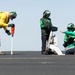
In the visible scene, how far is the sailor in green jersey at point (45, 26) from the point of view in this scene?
58.5 ft

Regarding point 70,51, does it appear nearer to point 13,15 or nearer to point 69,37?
point 69,37

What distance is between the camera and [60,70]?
31.2ft

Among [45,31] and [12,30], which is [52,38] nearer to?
[45,31]

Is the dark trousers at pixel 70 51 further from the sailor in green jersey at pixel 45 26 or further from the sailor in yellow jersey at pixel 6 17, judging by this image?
the sailor in yellow jersey at pixel 6 17

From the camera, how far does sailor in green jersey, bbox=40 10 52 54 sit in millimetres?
17844

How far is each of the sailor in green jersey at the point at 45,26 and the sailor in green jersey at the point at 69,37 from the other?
77cm

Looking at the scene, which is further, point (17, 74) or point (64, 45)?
point (64, 45)

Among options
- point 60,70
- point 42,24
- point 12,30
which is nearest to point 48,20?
point 42,24

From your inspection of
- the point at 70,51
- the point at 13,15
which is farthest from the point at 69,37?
the point at 13,15

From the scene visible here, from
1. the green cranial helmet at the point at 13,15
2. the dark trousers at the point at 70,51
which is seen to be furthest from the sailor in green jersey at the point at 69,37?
the green cranial helmet at the point at 13,15

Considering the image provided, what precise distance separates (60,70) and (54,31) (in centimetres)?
882

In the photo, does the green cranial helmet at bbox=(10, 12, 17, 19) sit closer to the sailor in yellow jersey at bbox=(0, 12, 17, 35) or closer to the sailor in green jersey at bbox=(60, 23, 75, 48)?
the sailor in yellow jersey at bbox=(0, 12, 17, 35)

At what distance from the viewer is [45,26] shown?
58.5 ft

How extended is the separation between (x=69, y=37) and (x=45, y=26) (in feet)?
3.77
